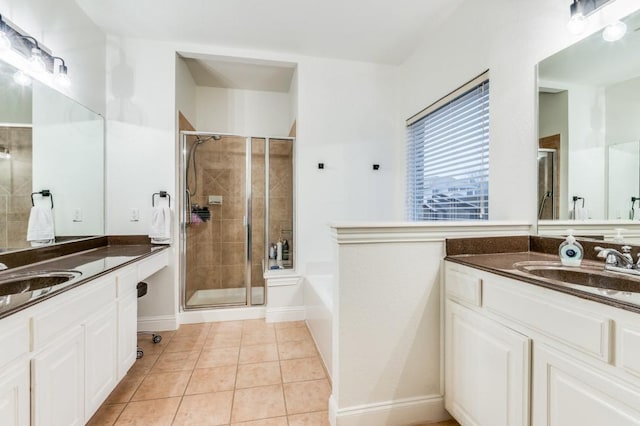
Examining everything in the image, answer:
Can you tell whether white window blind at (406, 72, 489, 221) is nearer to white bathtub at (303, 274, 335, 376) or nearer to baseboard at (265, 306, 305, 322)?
white bathtub at (303, 274, 335, 376)

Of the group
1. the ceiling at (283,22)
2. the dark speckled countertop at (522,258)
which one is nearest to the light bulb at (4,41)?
the ceiling at (283,22)

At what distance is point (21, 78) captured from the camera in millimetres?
1759

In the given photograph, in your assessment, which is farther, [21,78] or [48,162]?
[48,162]

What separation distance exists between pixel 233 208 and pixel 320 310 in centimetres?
167

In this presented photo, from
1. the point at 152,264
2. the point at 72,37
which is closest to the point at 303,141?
the point at 152,264

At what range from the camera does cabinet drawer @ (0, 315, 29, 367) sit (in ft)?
3.13

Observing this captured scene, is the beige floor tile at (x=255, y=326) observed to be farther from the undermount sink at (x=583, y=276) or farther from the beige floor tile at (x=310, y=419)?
the undermount sink at (x=583, y=276)

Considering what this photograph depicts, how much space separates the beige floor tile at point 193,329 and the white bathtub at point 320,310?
1.02 metres

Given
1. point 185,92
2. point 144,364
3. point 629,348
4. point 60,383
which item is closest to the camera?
point 629,348

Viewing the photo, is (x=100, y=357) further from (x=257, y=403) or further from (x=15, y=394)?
(x=257, y=403)

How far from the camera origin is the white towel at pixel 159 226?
104 inches

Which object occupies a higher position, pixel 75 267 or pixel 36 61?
pixel 36 61

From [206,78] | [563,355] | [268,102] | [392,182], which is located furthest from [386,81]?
[563,355]

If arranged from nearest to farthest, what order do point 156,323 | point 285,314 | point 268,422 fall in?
1. point 268,422
2. point 156,323
3. point 285,314
